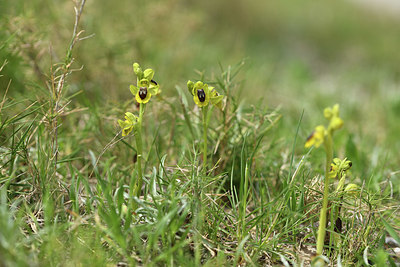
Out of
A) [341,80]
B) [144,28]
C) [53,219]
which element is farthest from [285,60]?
[53,219]

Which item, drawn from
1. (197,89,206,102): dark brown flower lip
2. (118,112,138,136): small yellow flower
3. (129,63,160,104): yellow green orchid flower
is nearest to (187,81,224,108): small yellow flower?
(197,89,206,102): dark brown flower lip

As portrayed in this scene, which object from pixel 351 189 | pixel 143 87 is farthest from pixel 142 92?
pixel 351 189

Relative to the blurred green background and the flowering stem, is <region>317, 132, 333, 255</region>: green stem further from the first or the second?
the blurred green background

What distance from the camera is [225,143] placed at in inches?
85.3

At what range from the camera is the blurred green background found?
263 cm

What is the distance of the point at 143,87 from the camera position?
63.6 inches

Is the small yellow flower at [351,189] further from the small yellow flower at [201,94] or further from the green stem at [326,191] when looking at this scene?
the small yellow flower at [201,94]

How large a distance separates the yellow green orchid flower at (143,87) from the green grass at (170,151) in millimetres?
206

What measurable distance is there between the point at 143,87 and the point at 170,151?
2.43 feet

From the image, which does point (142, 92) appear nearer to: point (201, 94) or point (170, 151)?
point (201, 94)

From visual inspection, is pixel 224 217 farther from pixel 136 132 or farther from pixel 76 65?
pixel 76 65

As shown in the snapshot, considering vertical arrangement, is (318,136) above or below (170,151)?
above

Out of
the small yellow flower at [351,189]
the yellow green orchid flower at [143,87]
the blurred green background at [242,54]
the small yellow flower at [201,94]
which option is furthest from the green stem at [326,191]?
the blurred green background at [242,54]

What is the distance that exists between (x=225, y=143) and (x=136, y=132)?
0.65 m
